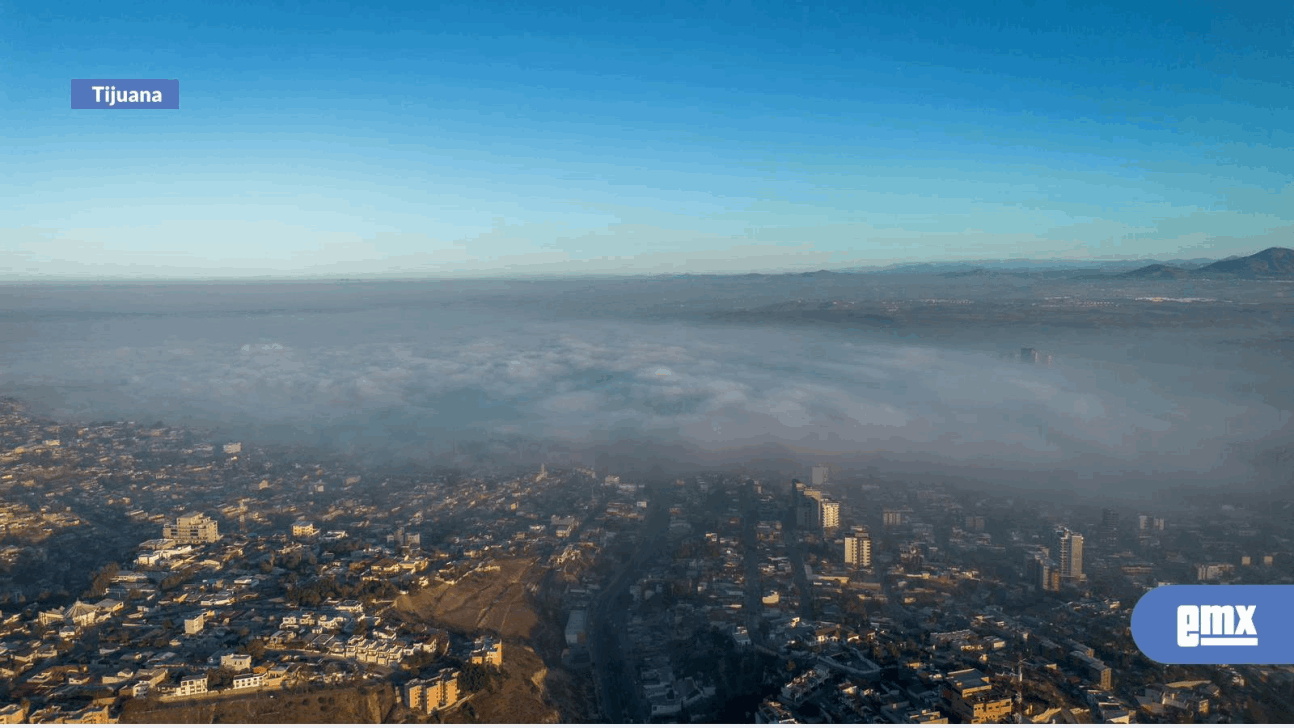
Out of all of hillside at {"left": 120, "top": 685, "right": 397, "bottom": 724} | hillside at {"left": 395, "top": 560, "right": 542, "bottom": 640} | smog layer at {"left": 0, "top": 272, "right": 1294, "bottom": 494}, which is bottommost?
hillside at {"left": 395, "top": 560, "right": 542, "bottom": 640}

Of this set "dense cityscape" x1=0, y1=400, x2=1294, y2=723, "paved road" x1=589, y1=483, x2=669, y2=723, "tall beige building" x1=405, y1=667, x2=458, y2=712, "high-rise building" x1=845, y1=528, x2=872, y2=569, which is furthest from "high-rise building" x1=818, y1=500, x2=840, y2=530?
"tall beige building" x1=405, y1=667, x2=458, y2=712

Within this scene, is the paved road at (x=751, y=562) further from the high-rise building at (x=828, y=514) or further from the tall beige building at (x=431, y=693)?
the tall beige building at (x=431, y=693)

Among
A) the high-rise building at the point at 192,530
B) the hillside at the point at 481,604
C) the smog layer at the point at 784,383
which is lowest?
the hillside at the point at 481,604

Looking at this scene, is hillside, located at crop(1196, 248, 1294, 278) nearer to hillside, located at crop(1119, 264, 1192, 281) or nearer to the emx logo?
hillside, located at crop(1119, 264, 1192, 281)

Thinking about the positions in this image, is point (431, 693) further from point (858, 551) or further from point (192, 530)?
point (858, 551)

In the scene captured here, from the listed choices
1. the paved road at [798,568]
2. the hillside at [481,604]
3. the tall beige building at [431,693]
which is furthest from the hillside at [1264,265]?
the tall beige building at [431,693]

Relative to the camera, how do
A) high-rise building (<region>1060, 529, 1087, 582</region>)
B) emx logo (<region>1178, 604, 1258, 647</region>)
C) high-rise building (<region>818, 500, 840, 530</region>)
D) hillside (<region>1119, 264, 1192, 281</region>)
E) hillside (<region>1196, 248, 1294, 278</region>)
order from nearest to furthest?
emx logo (<region>1178, 604, 1258, 647</region>), high-rise building (<region>1060, 529, 1087, 582</region>), high-rise building (<region>818, 500, 840, 530</region>), hillside (<region>1196, 248, 1294, 278</region>), hillside (<region>1119, 264, 1192, 281</region>)

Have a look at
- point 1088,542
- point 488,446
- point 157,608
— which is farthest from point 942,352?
point 157,608
